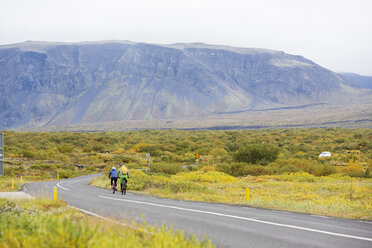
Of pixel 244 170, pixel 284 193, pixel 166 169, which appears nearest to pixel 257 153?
pixel 244 170

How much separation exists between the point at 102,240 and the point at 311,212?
9271 millimetres

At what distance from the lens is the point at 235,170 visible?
34781mm

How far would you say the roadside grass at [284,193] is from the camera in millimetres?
14303

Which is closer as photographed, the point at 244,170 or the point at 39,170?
the point at 244,170

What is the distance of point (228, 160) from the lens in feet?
135

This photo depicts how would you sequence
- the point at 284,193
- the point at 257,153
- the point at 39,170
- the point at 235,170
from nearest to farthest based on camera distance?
the point at 284,193 < the point at 235,170 < the point at 257,153 < the point at 39,170

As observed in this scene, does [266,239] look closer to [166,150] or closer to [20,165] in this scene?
[20,165]

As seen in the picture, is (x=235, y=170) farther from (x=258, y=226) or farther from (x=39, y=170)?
(x=258, y=226)

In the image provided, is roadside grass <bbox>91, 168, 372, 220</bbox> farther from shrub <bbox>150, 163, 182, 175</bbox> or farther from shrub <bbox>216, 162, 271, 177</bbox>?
shrub <bbox>150, 163, 182, 175</bbox>

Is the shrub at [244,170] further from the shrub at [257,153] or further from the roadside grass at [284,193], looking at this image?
the roadside grass at [284,193]

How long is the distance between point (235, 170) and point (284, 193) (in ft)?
47.8

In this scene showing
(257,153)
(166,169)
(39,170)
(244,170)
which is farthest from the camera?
(39,170)

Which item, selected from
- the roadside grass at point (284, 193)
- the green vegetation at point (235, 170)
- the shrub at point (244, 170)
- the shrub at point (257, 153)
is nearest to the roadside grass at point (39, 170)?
the green vegetation at point (235, 170)

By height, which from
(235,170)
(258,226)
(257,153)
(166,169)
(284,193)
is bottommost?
(166,169)
